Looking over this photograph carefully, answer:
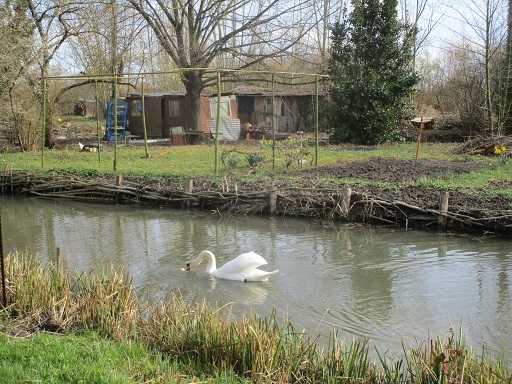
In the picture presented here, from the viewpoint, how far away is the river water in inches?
284

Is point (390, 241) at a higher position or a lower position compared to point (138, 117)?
lower

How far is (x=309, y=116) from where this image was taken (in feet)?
113

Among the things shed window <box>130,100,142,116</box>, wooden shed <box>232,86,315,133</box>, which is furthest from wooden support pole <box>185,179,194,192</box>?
wooden shed <box>232,86,315,133</box>

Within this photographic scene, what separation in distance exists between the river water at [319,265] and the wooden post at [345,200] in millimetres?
368

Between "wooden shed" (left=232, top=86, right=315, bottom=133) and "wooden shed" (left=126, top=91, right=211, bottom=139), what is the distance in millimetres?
3562

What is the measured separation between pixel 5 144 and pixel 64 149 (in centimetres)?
259

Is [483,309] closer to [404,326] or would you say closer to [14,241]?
[404,326]

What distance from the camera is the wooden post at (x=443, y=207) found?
451 inches

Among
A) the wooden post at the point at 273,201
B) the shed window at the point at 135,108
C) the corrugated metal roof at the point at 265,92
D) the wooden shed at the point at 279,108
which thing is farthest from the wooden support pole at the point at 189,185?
the corrugated metal roof at the point at 265,92

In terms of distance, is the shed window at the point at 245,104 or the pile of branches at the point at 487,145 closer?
the pile of branches at the point at 487,145

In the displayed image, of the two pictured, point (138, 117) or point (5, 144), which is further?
point (138, 117)

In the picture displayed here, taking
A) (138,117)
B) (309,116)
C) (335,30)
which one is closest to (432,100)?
(309,116)

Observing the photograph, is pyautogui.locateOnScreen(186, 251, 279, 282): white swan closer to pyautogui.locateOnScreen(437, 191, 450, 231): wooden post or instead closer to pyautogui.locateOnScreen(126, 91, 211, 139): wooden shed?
pyautogui.locateOnScreen(437, 191, 450, 231): wooden post

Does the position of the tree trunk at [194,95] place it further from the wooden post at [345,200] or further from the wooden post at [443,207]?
the wooden post at [443,207]
